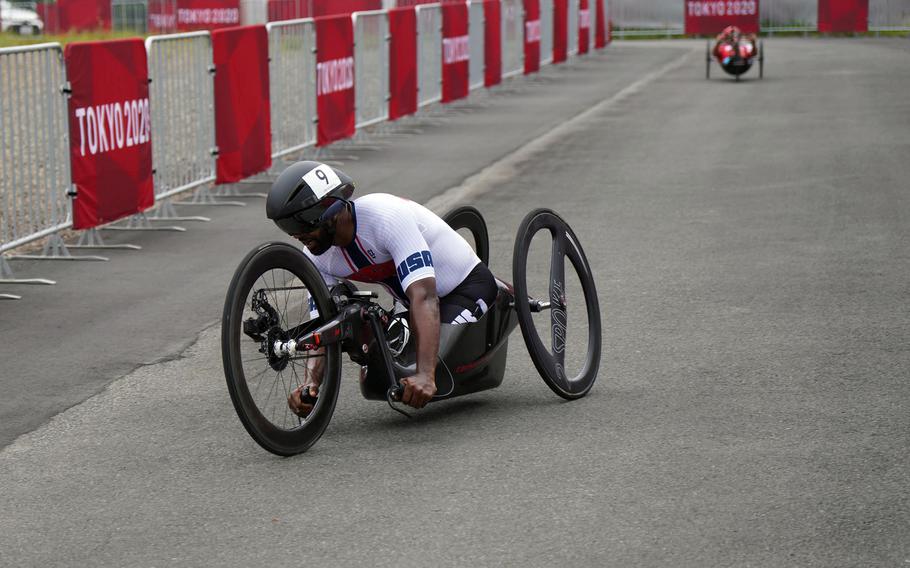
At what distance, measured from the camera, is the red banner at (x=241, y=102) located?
13812 mm

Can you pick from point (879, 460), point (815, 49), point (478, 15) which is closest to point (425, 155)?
point (478, 15)

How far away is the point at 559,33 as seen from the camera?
3444 centimetres

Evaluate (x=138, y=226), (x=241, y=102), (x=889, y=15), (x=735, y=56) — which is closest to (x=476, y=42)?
(x=735, y=56)

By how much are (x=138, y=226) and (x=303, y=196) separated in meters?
6.79

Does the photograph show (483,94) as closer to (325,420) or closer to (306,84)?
(306,84)

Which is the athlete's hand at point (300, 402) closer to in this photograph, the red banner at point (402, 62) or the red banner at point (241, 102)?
the red banner at point (241, 102)

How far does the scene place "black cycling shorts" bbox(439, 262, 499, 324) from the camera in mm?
6316

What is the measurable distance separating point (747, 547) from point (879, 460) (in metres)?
1.13

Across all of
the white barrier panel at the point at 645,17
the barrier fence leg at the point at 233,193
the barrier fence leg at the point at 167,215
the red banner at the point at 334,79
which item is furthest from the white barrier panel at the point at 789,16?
the barrier fence leg at the point at 167,215

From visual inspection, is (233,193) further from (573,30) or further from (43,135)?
(573,30)

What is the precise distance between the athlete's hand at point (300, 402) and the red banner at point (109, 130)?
5.56m

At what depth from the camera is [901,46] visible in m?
39.1

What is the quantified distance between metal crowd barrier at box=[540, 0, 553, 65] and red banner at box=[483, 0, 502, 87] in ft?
18.9

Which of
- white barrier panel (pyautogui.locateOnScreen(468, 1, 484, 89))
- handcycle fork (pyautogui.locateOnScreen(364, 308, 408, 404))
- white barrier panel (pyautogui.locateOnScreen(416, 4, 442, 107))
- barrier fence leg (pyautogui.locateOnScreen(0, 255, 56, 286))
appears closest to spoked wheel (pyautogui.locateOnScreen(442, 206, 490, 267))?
handcycle fork (pyautogui.locateOnScreen(364, 308, 408, 404))
